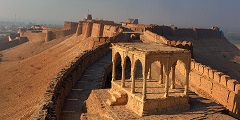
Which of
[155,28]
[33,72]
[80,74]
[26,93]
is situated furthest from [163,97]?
[155,28]

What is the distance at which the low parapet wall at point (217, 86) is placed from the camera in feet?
41.8

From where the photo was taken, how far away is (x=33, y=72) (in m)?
30.4

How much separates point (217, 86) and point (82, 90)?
20.5ft

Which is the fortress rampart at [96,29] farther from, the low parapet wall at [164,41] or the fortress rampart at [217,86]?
the fortress rampart at [217,86]

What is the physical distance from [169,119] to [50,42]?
47.8 m

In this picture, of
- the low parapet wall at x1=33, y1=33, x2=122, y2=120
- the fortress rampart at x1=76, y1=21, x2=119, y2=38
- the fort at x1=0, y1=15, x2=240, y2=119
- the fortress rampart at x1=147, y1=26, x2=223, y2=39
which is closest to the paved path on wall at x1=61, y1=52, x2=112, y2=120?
→ the fort at x1=0, y1=15, x2=240, y2=119

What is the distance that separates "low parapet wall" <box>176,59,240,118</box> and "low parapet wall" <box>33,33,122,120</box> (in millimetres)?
6146

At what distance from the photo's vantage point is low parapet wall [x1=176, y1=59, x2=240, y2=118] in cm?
1274

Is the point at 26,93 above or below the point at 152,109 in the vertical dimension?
below

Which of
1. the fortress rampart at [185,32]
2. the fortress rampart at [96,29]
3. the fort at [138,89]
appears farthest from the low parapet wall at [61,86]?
the fortress rampart at [185,32]

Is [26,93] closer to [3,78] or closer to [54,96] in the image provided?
[3,78]

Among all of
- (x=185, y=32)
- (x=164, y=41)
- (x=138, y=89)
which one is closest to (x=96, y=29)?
(x=164, y=41)

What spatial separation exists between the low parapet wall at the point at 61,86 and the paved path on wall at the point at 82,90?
0.82ft

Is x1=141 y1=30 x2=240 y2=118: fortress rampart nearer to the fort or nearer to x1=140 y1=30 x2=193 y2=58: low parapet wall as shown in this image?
the fort
